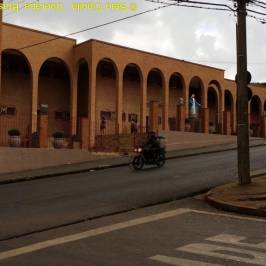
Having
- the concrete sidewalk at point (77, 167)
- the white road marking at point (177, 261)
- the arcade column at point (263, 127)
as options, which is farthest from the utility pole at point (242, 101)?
the arcade column at point (263, 127)

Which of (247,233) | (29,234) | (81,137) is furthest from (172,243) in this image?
(81,137)

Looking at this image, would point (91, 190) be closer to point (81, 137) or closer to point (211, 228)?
point (211, 228)

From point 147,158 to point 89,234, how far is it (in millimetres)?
12938

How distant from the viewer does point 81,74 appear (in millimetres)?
36344

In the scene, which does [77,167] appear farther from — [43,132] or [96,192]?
[96,192]

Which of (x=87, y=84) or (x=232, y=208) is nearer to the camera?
(x=232, y=208)

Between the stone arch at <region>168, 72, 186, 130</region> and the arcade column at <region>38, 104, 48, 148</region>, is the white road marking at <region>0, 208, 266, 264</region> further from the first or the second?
the stone arch at <region>168, 72, 186, 130</region>

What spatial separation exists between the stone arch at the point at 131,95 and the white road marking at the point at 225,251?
29.2m

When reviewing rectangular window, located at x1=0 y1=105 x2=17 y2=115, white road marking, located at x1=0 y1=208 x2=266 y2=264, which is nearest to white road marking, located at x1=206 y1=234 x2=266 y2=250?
white road marking, located at x1=0 y1=208 x2=266 y2=264

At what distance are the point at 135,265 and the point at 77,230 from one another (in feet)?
9.15

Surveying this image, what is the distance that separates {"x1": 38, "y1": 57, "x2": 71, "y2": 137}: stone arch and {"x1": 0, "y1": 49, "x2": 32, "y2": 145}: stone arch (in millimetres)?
1227

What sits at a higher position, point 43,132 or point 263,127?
point 263,127

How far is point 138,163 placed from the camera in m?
21.8

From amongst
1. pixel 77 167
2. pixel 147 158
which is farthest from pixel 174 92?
pixel 147 158
